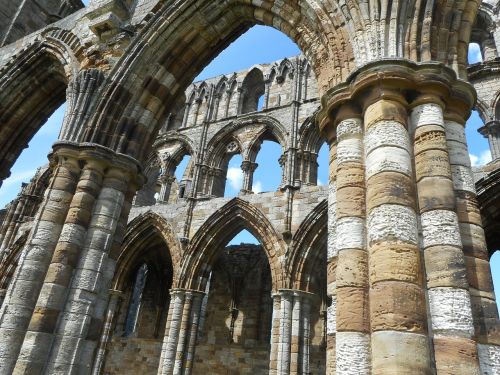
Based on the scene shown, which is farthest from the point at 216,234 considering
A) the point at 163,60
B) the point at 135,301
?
the point at 163,60

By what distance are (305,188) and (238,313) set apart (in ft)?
17.2

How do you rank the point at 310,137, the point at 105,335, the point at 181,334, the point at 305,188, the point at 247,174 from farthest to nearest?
1. the point at 247,174
2. the point at 310,137
3. the point at 105,335
4. the point at 305,188
5. the point at 181,334

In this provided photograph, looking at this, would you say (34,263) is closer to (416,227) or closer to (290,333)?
(416,227)

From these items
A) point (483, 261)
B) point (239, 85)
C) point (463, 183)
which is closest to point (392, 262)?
point (483, 261)

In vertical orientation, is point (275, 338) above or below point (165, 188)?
below

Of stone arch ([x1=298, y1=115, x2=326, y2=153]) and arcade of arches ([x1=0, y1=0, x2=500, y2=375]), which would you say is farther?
stone arch ([x1=298, y1=115, x2=326, y2=153])

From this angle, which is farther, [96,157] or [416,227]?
[96,157]

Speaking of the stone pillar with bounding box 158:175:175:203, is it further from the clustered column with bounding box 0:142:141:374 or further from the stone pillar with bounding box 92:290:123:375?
the clustered column with bounding box 0:142:141:374

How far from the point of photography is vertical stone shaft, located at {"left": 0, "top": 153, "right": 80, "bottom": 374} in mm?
4574

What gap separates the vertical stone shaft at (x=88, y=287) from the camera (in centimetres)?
458

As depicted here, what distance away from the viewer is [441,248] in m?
2.85

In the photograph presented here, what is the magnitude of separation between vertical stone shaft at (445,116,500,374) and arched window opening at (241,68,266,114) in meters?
12.9

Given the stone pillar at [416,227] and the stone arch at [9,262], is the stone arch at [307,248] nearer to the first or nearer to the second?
the stone pillar at [416,227]

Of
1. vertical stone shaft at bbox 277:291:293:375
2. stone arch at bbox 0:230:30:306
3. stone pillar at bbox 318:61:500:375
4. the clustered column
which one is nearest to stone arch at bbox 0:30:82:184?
the clustered column
